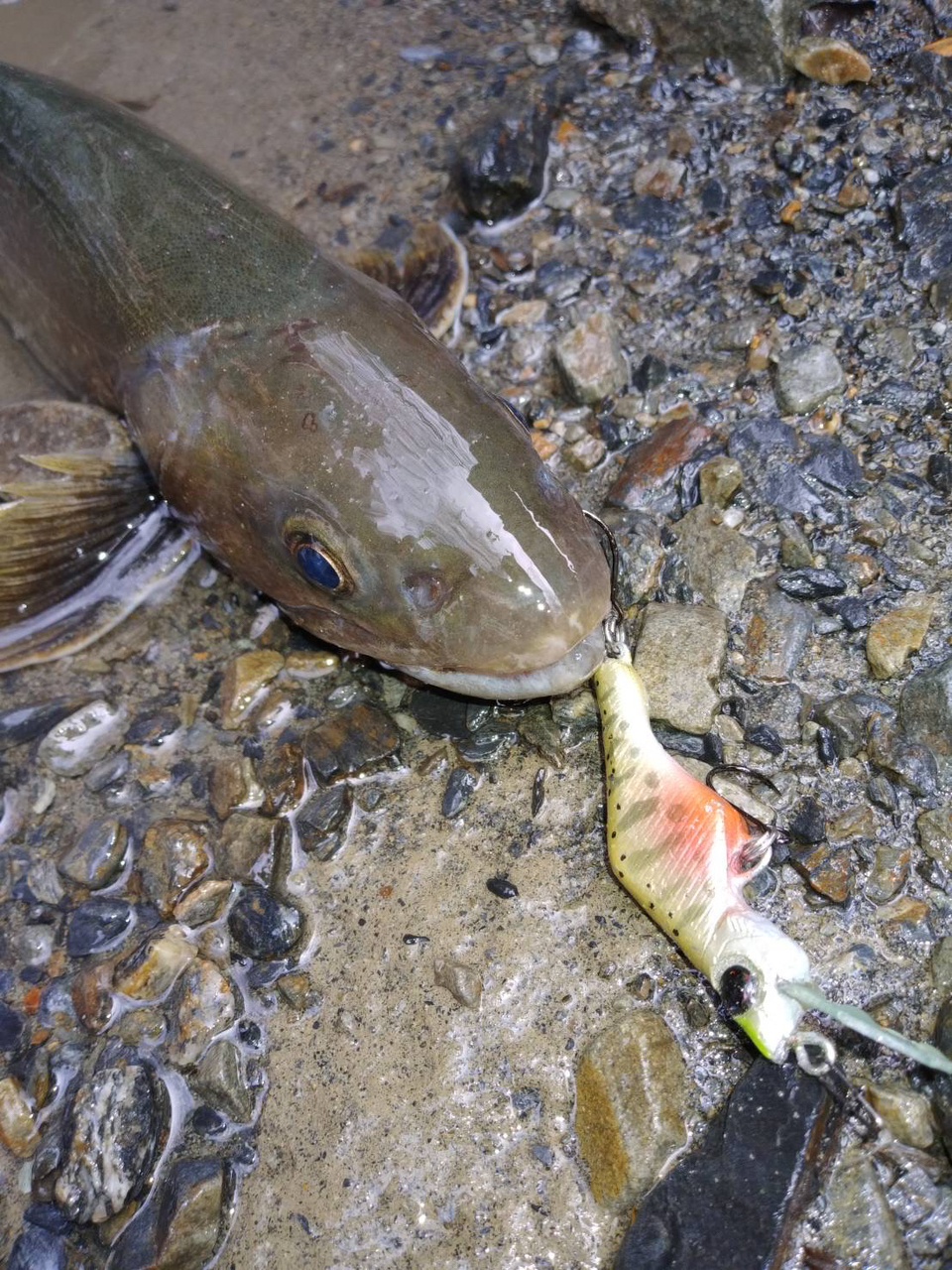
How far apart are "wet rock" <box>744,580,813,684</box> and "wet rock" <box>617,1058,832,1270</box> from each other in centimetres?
132

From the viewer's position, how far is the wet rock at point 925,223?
4.26 m

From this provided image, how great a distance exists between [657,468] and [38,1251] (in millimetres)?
3365

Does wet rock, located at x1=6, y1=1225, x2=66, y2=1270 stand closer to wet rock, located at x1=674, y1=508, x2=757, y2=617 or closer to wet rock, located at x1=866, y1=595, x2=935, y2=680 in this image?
wet rock, located at x1=674, y1=508, x2=757, y2=617

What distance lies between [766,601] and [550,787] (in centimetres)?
104

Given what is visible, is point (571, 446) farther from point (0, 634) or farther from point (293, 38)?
point (293, 38)

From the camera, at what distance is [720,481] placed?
3881 millimetres

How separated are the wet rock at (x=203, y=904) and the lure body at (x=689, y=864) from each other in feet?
4.31

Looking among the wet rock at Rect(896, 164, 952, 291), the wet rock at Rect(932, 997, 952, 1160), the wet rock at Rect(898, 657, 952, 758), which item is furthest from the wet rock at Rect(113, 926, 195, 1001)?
the wet rock at Rect(896, 164, 952, 291)

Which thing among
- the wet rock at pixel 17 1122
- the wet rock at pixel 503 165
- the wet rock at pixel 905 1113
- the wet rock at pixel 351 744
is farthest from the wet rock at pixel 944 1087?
the wet rock at pixel 503 165

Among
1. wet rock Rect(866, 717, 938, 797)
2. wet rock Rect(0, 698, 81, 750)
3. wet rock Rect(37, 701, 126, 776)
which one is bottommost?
wet rock Rect(866, 717, 938, 797)

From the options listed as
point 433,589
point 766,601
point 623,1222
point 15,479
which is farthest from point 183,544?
point 623,1222

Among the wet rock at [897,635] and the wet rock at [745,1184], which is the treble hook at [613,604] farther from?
the wet rock at [745,1184]

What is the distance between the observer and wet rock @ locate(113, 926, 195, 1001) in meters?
3.24

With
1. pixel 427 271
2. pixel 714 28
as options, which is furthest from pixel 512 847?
pixel 714 28
